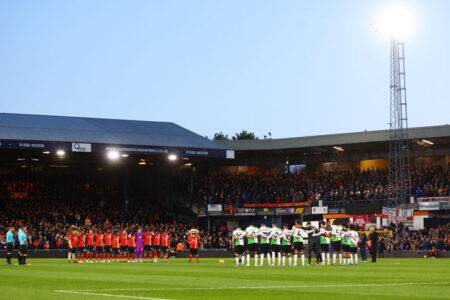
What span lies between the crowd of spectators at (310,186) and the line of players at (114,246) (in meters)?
23.3

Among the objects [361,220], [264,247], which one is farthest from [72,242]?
[361,220]

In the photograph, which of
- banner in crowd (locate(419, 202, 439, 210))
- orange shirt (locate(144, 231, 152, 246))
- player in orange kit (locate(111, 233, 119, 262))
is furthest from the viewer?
banner in crowd (locate(419, 202, 439, 210))

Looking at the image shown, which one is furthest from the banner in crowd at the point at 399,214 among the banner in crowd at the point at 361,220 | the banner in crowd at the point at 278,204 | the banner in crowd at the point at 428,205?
the banner in crowd at the point at 278,204

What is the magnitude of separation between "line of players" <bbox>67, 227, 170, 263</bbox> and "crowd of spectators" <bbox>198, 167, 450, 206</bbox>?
2325 centimetres

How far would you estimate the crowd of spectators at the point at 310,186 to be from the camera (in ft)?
227

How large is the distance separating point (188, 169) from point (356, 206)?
17.9 meters

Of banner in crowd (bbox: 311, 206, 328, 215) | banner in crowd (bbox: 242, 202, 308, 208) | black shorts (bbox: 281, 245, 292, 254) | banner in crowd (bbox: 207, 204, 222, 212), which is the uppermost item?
A: banner in crowd (bbox: 242, 202, 308, 208)

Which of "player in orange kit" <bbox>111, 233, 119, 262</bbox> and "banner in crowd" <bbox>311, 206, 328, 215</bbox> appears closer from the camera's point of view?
"player in orange kit" <bbox>111, 233, 119, 262</bbox>

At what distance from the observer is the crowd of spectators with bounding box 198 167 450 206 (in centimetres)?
6919

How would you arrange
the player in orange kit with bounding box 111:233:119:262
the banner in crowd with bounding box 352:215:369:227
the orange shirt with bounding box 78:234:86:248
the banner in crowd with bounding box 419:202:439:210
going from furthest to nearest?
the banner in crowd with bounding box 352:215:369:227, the banner in crowd with bounding box 419:202:439:210, the player in orange kit with bounding box 111:233:119:262, the orange shirt with bounding box 78:234:86:248

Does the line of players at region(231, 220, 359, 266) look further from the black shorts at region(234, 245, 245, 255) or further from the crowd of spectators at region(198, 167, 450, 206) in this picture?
the crowd of spectators at region(198, 167, 450, 206)

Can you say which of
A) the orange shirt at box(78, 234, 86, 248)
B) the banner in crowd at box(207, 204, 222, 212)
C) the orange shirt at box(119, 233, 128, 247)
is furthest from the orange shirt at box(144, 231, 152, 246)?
the banner in crowd at box(207, 204, 222, 212)

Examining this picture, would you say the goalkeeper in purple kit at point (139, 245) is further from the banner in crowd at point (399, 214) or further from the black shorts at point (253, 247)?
the banner in crowd at point (399, 214)

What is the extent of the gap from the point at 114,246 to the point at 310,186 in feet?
92.9
